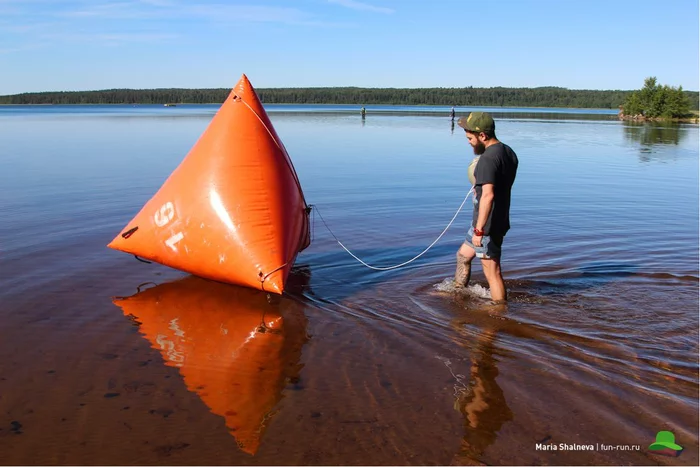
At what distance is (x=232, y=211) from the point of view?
235 inches

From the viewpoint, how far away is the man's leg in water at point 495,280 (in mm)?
5859

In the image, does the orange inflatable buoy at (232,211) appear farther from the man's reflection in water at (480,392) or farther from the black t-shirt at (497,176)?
the black t-shirt at (497,176)

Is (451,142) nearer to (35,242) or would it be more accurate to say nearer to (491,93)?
A: (35,242)

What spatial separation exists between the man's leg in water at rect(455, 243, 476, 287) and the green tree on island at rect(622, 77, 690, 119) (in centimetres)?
6365

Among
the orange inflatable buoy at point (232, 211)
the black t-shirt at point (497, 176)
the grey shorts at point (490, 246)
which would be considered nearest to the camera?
the black t-shirt at point (497, 176)

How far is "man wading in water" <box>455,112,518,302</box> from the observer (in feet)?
17.9

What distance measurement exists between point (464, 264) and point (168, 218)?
3155 mm

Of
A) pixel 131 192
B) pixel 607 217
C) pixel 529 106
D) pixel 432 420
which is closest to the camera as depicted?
pixel 432 420

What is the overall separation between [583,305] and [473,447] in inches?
114

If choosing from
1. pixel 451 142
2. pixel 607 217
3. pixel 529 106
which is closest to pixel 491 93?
pixel 529 106

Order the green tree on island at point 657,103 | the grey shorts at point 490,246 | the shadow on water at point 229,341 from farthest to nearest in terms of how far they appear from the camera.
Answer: the green tree on island at point 657,103
the grey shorts at point 490,246
the shadow on water at point 229,341

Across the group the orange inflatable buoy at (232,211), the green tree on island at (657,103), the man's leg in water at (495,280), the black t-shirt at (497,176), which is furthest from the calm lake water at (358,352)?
the green tree on island at (657,103)

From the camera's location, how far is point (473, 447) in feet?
11.6

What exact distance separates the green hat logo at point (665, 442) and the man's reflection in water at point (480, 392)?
2.74 feet
